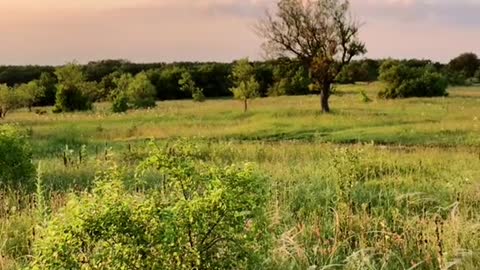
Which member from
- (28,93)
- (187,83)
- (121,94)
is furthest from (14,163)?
(187,83)

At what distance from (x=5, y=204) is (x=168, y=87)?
227 ft

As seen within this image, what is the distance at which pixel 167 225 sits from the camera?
4.12 meters

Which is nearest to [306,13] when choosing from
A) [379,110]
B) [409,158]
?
[379,110]

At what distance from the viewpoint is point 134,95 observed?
64.2 metres

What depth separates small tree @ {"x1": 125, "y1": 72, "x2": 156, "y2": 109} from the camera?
61.2 metres

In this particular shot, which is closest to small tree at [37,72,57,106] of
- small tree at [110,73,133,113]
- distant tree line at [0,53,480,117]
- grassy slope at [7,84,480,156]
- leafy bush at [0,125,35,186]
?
distant tree line at [0,53,480,117]

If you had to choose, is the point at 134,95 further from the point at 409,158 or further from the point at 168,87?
the point at 409,158

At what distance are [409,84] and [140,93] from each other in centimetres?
2380

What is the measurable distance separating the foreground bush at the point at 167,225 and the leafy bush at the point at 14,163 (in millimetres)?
8570

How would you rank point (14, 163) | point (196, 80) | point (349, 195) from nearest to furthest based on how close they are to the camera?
1. point (349, 195)
2. point (14, 163)
3. point (196, 80)

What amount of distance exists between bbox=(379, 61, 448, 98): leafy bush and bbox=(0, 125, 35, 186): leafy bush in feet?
163

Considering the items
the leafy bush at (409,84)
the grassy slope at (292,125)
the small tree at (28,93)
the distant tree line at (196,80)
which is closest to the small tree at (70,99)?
the distant tree line at (196,80)

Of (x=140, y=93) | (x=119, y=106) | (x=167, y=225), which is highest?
(x=167, y=225)

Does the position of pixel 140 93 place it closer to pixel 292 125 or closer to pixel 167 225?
pixel 292 125
